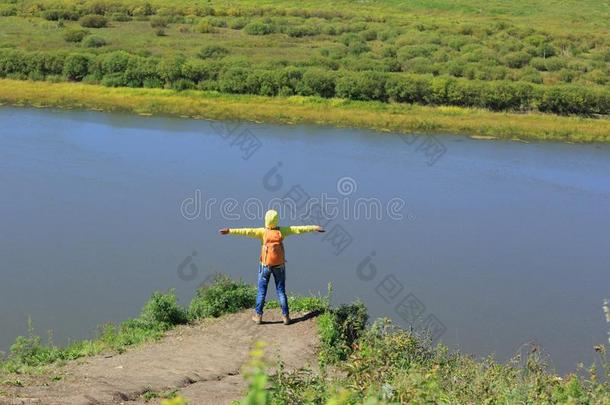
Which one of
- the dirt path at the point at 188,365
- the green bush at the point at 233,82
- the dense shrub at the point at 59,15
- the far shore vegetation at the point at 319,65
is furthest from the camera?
the dense shrub at the point at 59,15

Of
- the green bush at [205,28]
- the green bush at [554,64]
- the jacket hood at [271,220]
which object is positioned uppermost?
the green bush at [205,28]

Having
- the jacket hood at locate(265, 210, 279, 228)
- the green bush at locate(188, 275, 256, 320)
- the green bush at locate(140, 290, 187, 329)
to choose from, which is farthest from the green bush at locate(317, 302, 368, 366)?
the green bush at locate(140, 290, 187, 329)

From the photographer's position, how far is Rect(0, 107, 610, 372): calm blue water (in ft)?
40.7

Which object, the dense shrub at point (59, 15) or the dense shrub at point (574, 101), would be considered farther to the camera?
the dense shrub at point (59, 15)

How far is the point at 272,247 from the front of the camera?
998cm

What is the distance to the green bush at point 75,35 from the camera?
1522 inches

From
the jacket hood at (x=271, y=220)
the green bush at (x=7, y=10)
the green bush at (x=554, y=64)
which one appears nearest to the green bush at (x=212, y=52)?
the green bush at (x=554, y=64)

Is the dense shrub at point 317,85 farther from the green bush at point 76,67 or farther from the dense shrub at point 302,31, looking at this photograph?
the dense shrub at point 302,31

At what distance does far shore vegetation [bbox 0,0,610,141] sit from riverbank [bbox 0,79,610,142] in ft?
0.25

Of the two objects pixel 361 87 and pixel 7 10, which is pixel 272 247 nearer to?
pixel 361 87

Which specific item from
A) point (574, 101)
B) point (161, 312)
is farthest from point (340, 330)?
point (574, 101)

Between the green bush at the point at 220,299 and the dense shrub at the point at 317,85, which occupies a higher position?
the dense shrub at the point at 317,85

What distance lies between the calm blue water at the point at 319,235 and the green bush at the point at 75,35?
14.9m

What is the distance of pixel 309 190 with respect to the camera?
60.2 ft
